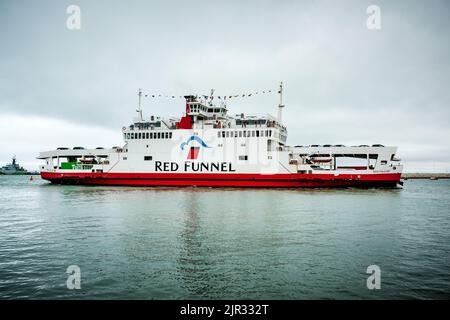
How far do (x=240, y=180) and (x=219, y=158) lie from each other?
383 centimetres

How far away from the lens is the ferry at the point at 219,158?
37.7 meters

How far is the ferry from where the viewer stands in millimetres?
37688

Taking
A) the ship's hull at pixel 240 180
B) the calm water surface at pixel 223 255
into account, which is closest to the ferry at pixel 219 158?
the ship's hull at pixel 240 180

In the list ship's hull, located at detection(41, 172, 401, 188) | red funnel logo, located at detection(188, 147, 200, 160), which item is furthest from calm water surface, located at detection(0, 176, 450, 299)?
red funnel logo, located at detection(188, 147, 200, 160)

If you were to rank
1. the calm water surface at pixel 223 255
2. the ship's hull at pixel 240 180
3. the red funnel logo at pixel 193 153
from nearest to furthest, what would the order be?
the calm water surface at pixel 223 255
the ship's hull at pixel 240 180
the red funnel logo at pixel 193 153

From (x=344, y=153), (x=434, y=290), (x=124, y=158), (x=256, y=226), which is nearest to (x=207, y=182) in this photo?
(x=124, y=158)

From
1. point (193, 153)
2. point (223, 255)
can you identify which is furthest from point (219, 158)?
point (223, 255)

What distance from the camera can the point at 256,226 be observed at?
15047mm

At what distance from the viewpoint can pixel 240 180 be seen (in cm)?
3869

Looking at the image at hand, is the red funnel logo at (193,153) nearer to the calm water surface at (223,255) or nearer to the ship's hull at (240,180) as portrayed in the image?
the ship's hull at (240,180)

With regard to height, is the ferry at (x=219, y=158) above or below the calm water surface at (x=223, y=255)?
above

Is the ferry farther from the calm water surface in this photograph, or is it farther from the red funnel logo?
the calm water surface
